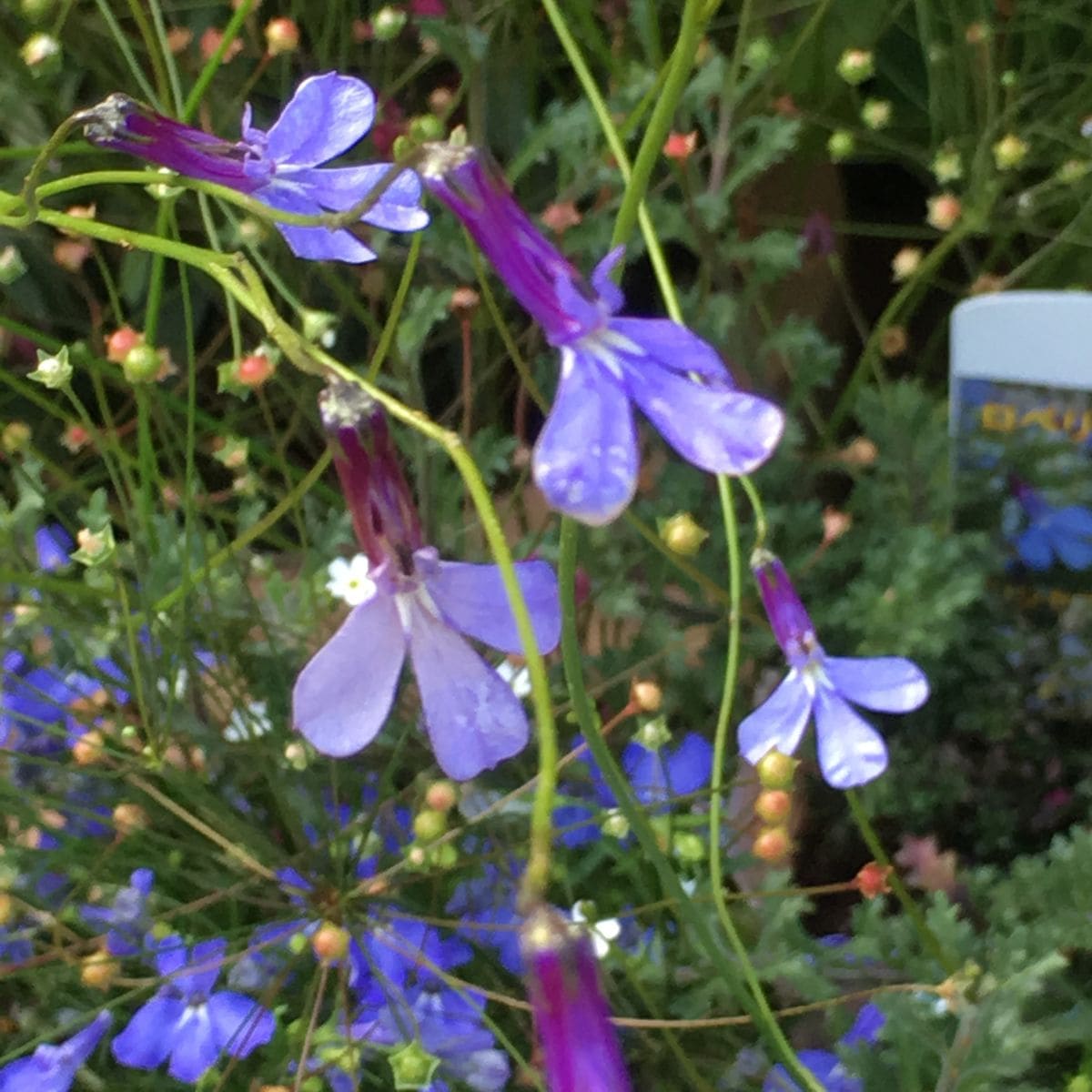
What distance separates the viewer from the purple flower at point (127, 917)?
425mm

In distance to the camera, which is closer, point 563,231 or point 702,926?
point 702,926

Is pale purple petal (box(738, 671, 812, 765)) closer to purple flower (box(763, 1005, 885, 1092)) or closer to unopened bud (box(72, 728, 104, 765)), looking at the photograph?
purple flower (box(763, 1005, 885, 1092))

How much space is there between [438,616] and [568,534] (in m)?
0.06

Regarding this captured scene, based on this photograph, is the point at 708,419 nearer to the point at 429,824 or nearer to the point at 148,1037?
the point at 429,824

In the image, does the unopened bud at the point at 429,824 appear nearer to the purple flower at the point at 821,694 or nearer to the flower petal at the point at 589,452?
the purple flower at the point at 821,694

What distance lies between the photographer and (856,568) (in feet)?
1.79

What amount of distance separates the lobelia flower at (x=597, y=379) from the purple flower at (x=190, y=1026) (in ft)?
0.93

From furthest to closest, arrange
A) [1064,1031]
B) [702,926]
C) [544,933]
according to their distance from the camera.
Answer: [1064,1031] < [702,926] < [544,933]

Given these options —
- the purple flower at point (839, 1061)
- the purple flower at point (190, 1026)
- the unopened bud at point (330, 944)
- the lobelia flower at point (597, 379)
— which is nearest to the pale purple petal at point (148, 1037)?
the purple flower at point (190, 1026)

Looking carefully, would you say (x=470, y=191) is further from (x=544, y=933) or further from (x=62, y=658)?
(x=62, y=658)

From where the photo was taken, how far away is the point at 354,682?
0.75 ft

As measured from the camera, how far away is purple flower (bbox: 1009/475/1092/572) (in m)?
0.53

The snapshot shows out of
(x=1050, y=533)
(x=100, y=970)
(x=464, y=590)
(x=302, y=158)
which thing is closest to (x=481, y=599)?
(x=464, y=590)

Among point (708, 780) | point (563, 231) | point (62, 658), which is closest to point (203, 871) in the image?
point (62, 658)
